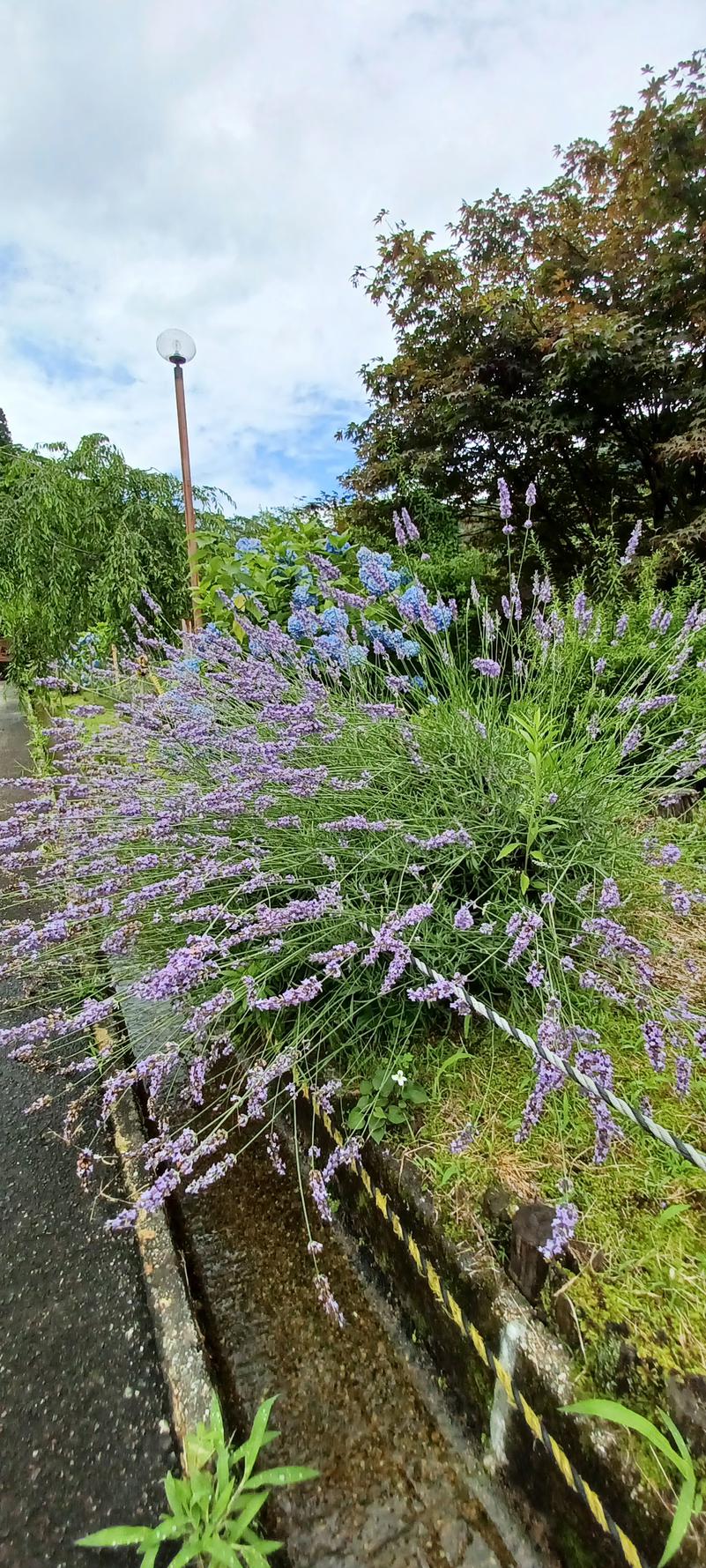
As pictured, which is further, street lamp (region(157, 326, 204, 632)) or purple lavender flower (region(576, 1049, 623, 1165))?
street lamp (region(157, 326, 204, 632))

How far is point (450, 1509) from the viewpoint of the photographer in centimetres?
105

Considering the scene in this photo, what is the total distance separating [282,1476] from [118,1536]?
0.82 ft

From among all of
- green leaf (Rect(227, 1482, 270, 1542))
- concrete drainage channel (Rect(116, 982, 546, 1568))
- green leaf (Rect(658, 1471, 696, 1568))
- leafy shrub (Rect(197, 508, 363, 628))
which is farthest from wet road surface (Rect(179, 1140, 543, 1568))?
leafy shrub (Rect(197, 508, 363, 628))

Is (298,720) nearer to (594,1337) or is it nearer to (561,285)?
(594,1337)

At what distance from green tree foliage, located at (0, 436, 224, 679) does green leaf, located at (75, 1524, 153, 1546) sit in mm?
6245

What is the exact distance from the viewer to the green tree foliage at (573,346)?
13.3ft

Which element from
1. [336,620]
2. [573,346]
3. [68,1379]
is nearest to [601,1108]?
[68,1379]

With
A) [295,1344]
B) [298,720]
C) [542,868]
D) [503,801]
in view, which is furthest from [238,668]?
[295,1344]

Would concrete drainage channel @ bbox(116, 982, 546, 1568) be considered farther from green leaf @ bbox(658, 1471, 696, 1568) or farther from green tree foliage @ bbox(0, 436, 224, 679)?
green tree foliage @ bbox(0, 436, 224, 679)

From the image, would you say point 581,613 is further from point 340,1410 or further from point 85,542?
point 85,542

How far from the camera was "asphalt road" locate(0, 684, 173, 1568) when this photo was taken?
107 cm

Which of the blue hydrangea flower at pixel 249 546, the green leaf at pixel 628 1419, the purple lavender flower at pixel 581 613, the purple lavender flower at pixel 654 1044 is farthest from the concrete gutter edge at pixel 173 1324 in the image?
the blue hydrangea flower at pixel 249 546

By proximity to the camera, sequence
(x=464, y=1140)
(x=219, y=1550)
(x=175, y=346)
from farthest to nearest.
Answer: (x=175, y=346), (x=464, y=1140), (x=219, y=1550)

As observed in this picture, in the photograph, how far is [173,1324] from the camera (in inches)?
53.9
